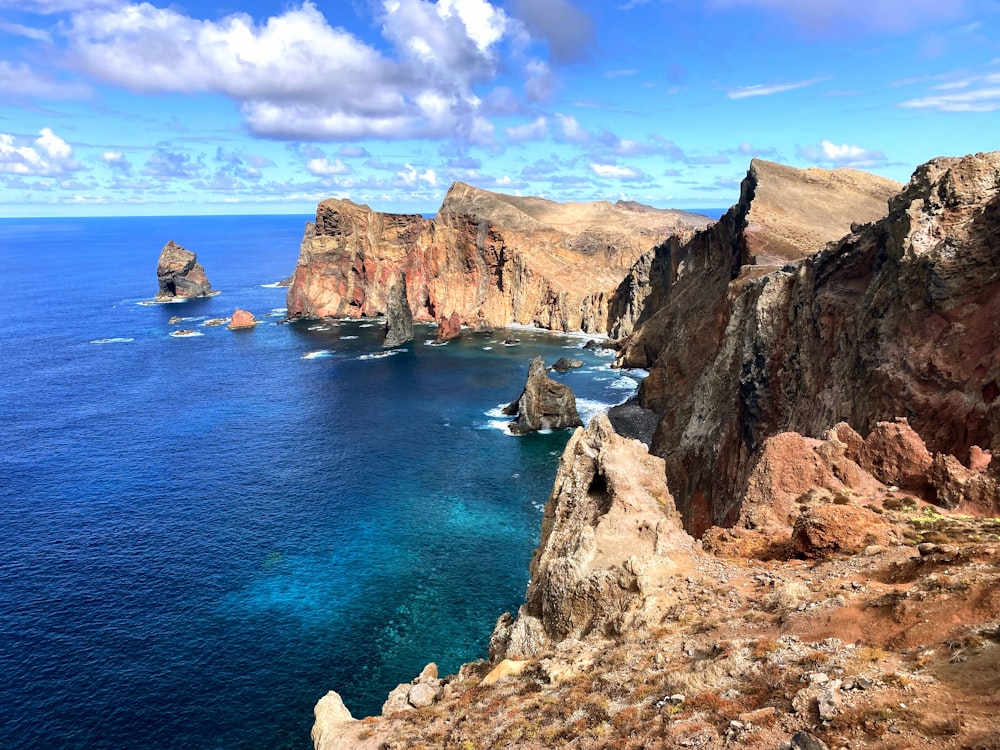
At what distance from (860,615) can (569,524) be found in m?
14.6

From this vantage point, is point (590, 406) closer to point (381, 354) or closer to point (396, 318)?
point (381, 354)

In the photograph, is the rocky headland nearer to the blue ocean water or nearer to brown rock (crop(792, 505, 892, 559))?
brown rock (crop(792, 505, 892, 559))

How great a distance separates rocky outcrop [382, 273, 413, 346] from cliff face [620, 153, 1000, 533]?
11462 centimetres

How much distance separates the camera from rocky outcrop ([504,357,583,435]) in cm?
10431

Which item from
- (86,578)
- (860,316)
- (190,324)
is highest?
(860,316)

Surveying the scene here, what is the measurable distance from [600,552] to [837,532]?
8376 millimetres

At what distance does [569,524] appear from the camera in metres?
29.6

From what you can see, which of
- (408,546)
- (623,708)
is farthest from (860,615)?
(408,546)

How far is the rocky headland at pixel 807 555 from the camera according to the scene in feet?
45.0

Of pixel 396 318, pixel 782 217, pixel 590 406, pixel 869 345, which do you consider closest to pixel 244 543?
pixel 869 345

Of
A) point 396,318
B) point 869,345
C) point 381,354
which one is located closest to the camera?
point 869,345

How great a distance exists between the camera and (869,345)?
1513 inches

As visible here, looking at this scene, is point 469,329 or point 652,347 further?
point 469,329

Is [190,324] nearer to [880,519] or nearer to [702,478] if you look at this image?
[702,478]
